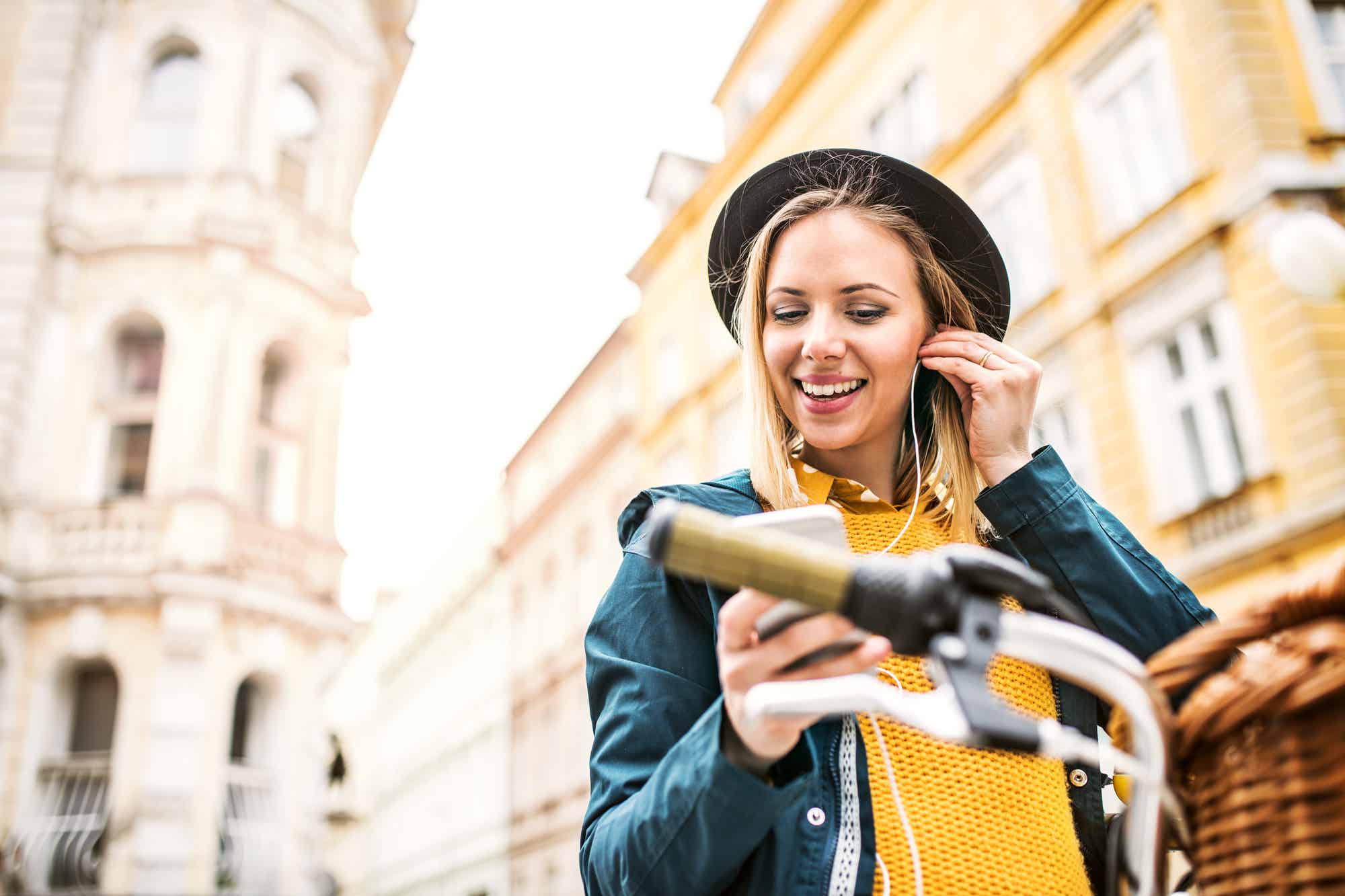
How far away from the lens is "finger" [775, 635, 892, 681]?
0.99 metres

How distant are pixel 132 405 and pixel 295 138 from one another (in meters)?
4.50

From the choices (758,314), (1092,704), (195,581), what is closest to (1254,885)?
(1092,704)

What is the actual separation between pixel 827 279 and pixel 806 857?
0.84 m

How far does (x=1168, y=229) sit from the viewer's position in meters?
10.1

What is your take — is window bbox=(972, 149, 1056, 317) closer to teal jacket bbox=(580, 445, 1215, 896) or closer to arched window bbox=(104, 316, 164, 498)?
arched window bbox=(104, 316, 164, 498)

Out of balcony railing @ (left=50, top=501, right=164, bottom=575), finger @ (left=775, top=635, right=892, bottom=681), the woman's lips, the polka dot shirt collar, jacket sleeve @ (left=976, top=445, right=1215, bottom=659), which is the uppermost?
balcony railing @ (left=50, top=501, right=164, bottom=575)

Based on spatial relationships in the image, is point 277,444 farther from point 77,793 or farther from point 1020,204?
point 1020,204

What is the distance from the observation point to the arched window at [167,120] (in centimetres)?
1502

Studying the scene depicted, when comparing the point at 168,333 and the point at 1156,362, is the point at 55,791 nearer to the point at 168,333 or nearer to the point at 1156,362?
the point at 168,333

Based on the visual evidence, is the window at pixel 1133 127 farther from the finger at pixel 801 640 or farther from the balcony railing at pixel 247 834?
the balcony railing at pixel 247 834

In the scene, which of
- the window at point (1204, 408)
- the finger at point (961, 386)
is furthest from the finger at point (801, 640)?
the window at point (1204, 408)

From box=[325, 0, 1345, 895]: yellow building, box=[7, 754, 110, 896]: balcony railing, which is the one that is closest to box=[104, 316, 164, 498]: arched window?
box=[7, 754, 110, 896]: balcony railing

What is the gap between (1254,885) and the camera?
87cm

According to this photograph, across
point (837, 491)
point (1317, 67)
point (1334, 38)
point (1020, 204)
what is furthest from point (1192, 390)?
point (837, 491)
